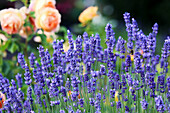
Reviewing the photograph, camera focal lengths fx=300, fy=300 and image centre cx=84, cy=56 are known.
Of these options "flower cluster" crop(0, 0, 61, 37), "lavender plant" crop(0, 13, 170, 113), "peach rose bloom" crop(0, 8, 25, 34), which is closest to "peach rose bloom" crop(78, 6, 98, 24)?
"flower cluster" crop(0, 0, 61, 37)

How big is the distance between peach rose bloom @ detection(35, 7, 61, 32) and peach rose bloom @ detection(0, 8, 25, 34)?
6.9 inches

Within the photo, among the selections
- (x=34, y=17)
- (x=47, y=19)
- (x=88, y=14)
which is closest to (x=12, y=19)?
(x=34, y=17)

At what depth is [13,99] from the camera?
2.26 m

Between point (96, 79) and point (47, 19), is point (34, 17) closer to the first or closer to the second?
point (47, 19)

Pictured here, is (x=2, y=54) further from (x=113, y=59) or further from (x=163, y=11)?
(x=163, y=11)

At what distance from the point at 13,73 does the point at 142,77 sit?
2125 mm

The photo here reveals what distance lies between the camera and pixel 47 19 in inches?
130

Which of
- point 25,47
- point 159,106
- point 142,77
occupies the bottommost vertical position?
point 159,106

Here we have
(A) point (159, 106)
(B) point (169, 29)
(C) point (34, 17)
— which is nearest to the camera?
(A) point (159, 106)

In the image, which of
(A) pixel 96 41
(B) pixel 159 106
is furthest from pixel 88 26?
(B) pixel 159 106

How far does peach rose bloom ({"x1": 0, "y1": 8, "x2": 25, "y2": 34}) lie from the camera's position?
3234 millimetres

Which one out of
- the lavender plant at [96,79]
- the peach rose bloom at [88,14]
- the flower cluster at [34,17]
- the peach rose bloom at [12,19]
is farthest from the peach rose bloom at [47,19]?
the lavender plant at [96,79]

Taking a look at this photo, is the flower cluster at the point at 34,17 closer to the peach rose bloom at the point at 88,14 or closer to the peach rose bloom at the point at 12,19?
the peach rose bloom at the point at 12,19

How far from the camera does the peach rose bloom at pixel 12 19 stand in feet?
10.6
